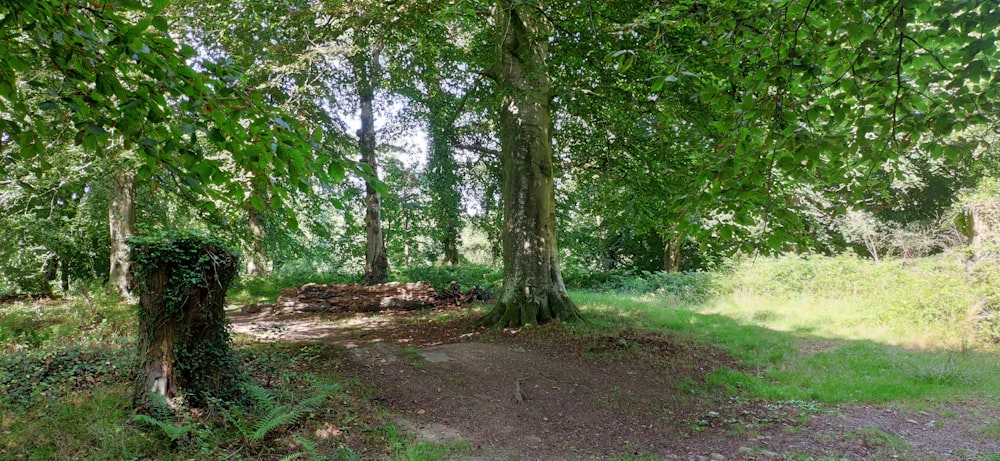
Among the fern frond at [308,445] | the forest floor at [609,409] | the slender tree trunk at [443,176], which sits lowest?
the forest floor at [609,409]

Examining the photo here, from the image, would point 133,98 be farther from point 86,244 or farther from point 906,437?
point 86,244

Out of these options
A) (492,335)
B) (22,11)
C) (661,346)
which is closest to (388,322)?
(492,335)

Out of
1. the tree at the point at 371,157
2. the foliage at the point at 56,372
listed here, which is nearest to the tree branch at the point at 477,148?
the tree at the point at 371,157

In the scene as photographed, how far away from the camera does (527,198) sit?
924cm

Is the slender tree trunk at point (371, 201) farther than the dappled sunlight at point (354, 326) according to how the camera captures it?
Yes

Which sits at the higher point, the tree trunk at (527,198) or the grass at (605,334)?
the tree trunk at (527,198)

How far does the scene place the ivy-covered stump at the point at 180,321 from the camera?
14.7 ft

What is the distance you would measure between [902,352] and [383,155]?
15.5 meters

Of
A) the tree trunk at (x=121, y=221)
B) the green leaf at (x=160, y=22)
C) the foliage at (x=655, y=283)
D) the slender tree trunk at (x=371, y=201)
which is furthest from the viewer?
the foliage at (x=655, y=283)

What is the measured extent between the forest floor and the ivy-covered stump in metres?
1.66

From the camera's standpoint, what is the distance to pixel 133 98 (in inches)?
98.0

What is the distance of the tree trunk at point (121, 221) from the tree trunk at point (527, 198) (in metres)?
8.32

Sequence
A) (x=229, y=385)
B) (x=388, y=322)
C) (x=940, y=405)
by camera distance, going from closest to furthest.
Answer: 1. (x=229, y=385)
2. (x=940, y=405)
3. (x=388, y=322)

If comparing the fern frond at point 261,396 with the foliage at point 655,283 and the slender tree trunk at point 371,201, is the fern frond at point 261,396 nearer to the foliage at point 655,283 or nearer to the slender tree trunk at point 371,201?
the slender tree trunk at point 371,201
